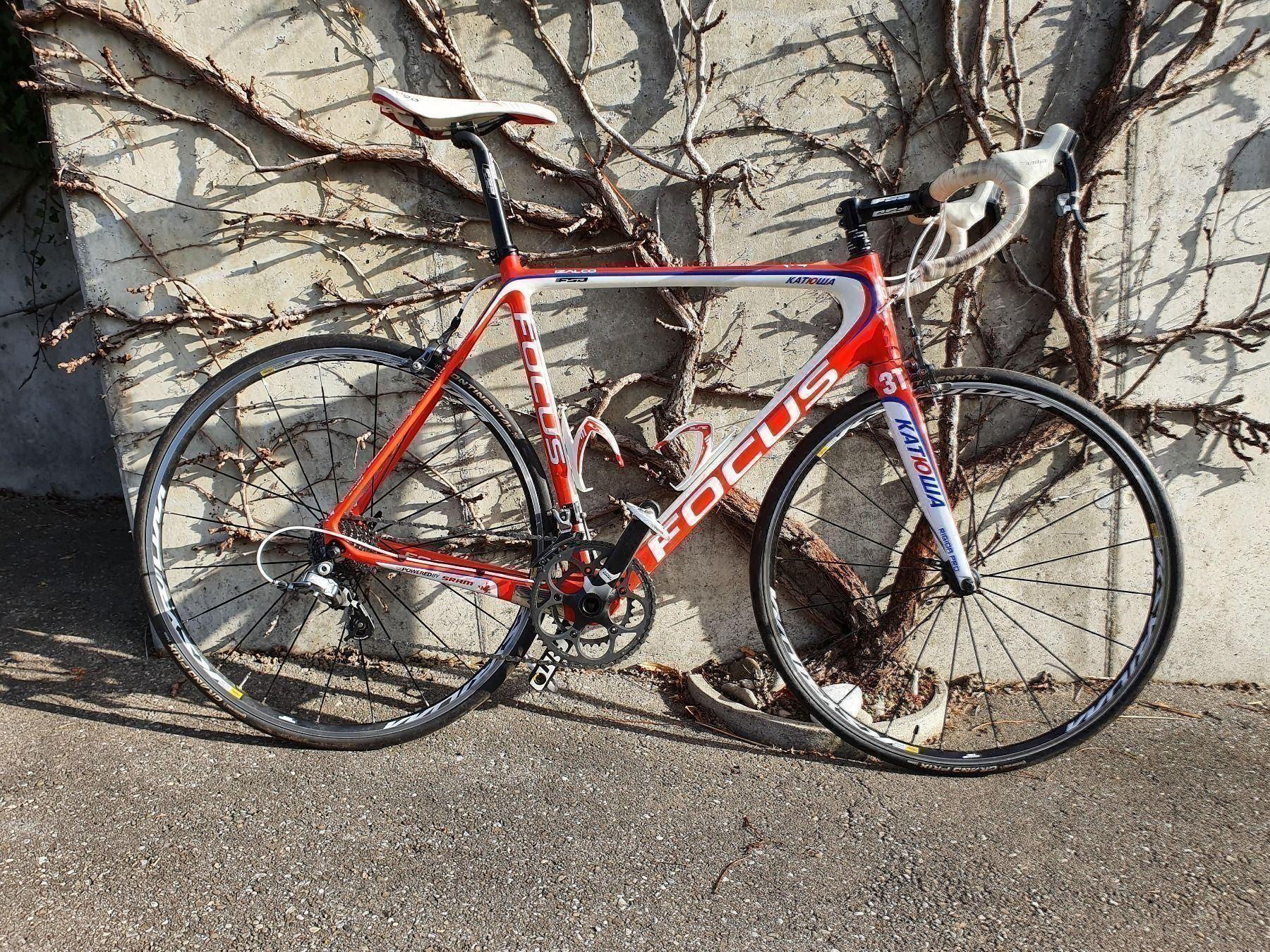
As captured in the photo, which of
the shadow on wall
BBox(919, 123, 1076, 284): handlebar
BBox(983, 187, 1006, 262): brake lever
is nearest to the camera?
BBox(919, 123, 1076, 284): handlebar

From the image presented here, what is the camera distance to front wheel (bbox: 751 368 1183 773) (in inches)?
109

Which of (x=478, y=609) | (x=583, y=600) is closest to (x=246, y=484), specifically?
(x=478, y=609)

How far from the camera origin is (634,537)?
2406mm

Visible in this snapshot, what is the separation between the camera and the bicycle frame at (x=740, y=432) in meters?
2.30

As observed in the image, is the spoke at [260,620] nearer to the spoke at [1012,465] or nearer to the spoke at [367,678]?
the spoke at [367,678]

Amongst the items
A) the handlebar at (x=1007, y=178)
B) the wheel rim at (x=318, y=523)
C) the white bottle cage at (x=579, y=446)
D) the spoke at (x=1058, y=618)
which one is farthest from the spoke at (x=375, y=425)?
the spoke at (x=1058, y=618)

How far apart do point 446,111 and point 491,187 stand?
0.23 m

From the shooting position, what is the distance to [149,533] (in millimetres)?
2516

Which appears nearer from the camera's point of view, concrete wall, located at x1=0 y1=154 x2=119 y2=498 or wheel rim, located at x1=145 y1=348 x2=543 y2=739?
wheel rim, located at x1=145 y1=348 x2=543 y2=739

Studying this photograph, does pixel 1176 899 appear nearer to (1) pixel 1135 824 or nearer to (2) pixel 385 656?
(1) pixel 1135 824

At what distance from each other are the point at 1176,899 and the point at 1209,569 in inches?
50.7

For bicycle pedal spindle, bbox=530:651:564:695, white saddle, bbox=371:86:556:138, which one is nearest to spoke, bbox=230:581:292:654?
bicycle pedal spindle, bbox=530:651:564:695

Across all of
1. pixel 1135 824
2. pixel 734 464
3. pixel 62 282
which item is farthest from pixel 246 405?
pixel 1135 824

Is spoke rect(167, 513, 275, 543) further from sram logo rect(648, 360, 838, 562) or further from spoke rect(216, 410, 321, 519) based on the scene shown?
sram logo rect(648, 360, 838, 562)
